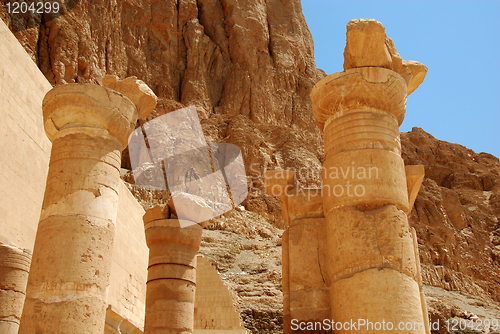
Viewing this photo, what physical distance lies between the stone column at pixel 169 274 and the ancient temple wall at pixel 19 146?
2420 millimetres

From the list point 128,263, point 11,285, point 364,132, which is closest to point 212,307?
point 128,263

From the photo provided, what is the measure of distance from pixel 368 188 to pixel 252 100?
124 ft

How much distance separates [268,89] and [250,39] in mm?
4900

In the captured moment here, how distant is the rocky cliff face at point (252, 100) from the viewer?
29.3m

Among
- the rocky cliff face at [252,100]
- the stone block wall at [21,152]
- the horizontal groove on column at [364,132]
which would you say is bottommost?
the horizontal groove on column at [364,132]

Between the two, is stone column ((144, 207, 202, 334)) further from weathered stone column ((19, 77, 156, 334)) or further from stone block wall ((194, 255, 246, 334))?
stone block wall ((194, 255, 246, 334))

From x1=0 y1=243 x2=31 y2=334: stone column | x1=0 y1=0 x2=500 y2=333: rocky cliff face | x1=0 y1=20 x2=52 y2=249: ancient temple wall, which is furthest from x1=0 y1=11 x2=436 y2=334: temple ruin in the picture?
x1=0 y1=0 x2=500 y2=333: rocky cliff face

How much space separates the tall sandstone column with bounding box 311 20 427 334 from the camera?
446 cm

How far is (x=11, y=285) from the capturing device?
7336 mm

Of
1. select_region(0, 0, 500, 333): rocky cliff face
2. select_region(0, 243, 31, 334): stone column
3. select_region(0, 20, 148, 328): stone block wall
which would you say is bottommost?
select_region(0, 243, 31, 334): stone column

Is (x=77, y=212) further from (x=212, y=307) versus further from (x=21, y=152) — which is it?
(x=212, y=307)

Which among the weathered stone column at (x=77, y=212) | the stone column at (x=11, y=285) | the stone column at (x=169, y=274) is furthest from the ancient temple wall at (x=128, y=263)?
the weathered stone column at (x=77, y=212)

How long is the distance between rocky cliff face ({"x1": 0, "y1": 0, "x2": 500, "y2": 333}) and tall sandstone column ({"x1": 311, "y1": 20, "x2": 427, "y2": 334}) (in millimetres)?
18475

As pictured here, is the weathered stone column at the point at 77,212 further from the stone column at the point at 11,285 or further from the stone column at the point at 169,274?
the stone column at the point at 11,285
